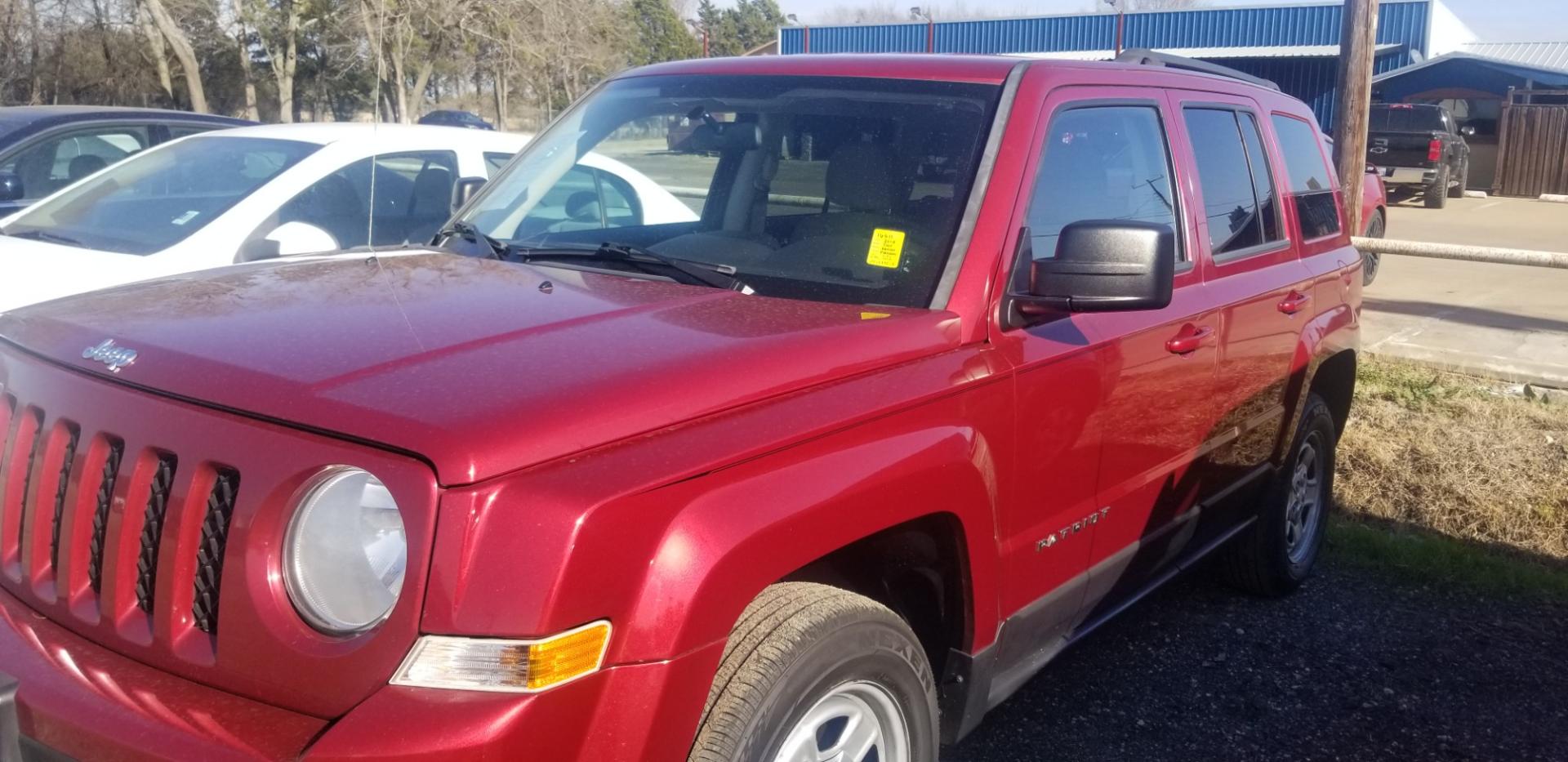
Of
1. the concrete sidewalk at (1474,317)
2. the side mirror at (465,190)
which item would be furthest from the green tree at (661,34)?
the side mirror at (465,190)

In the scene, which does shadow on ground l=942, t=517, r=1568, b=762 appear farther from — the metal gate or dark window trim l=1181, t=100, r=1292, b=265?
the metal gate

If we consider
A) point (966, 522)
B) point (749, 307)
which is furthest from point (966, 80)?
point (966, 522)

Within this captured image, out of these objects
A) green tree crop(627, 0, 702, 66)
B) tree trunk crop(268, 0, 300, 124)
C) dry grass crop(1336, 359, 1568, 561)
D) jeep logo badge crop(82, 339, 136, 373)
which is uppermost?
green tree crop(627, 0, 702, 66)

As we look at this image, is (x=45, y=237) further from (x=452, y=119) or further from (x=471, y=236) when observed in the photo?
(x=452, y=119)

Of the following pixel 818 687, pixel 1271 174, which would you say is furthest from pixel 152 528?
pixel 1271 174

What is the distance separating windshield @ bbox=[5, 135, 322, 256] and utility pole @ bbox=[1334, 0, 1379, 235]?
749cm

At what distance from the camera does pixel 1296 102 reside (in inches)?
202

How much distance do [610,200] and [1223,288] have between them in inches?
75.2

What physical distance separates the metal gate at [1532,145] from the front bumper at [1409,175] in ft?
16.7

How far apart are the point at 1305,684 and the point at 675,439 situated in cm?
289

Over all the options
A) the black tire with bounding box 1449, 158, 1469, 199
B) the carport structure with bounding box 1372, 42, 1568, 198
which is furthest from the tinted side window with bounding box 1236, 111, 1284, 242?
the carport structure with bounding box 1372, 42, 1568, 198

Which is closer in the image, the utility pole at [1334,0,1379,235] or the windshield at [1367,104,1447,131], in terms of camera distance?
the utility pole at [1334,0,1379,235]

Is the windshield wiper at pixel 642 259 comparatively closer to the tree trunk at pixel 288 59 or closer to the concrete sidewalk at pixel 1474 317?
the concrete sidewalk at pixel 1474 317

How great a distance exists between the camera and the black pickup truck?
72.3 feet
